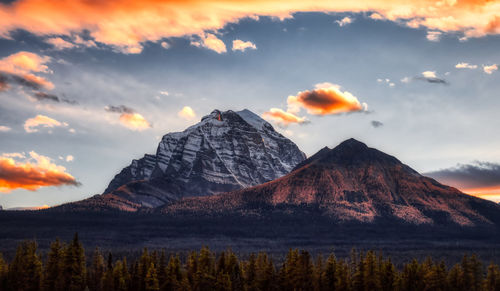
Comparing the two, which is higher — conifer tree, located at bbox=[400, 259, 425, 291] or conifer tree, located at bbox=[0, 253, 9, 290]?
conifer tree, located at bbox=[400, 259, 425, 291]

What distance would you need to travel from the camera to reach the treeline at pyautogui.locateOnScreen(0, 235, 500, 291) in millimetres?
139375

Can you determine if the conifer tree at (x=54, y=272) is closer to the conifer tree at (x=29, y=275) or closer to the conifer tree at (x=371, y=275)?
the conifer tree at (x=29, y=275)

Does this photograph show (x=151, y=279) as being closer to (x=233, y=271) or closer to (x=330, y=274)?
(x=233, y=271)

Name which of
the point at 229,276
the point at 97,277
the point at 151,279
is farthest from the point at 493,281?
the point at 97,277

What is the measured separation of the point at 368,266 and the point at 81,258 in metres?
69.7

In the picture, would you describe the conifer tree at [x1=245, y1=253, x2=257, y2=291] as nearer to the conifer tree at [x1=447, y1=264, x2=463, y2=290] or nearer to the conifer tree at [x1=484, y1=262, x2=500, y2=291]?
the conifer tree at [x1=447, y1=264, x2=463, y2=290]

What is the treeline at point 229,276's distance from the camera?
457 feet

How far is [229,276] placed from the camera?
150 m

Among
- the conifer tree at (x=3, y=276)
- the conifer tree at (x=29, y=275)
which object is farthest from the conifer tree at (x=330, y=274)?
the conifer tree at (x=3, y=276)

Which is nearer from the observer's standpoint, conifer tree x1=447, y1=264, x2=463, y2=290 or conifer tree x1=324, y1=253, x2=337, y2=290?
conifer tree x1=324, y1=253, x2=337, y2=290

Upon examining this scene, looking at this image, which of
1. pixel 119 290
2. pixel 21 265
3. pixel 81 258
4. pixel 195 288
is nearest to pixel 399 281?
pixel 195 288

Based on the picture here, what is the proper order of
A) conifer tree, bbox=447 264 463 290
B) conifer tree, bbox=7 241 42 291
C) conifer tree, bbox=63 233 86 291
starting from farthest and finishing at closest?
1. conifer tree, bbox=447 264 463 290
2. conifer tree, bbox=7 241 42 291
3. conifer tree, bbox=63 233 86 291

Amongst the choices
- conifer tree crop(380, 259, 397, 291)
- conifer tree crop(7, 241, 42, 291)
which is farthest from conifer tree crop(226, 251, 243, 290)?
conifer tree crop(7, 241, 42, 291)

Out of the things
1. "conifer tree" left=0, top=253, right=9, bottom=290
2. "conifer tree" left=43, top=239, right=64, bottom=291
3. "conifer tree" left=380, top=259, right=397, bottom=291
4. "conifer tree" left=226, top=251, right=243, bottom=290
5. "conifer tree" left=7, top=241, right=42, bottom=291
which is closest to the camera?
"conifer tree" left=43, top=239, right=64, bottom=291
